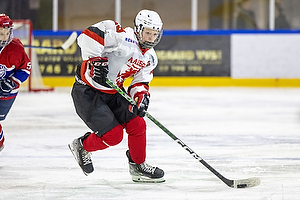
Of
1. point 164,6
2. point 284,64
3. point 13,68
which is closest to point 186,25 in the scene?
point 164,6

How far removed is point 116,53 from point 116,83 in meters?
0.16

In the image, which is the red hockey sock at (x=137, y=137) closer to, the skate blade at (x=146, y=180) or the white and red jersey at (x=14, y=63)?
Result: the skate blade at (x=146, y=180)

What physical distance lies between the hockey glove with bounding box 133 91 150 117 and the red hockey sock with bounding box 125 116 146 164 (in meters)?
0.05

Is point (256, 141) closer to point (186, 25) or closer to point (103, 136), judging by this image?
point (103, 136)

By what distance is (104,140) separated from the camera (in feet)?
9.03

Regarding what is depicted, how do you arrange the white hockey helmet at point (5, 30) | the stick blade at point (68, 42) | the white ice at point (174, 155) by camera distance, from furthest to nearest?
1. the stick blade at point (68, 42)
2. the white hockey helmet at point (5, 30)
3. the white ice at point (174, 155)

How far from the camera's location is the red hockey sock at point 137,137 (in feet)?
9.12

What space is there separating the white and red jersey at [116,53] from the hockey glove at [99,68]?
0.03 m

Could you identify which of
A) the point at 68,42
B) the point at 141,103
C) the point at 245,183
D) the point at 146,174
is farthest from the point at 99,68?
the point at 68,42

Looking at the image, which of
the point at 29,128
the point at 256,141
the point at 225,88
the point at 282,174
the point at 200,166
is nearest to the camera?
the point at 282,174

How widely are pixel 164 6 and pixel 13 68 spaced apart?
279 inches

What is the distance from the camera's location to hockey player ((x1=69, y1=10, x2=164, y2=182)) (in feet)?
8.70

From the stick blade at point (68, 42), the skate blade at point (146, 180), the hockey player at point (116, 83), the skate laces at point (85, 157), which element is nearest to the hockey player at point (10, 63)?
the hockey player at point (116, 83)

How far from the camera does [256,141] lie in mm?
4137
